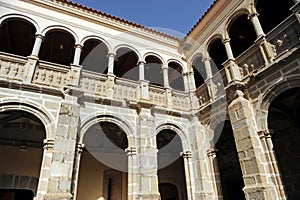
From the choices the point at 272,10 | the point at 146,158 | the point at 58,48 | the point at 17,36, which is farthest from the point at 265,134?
the point at 17,36

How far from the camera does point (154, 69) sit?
30.1 feet

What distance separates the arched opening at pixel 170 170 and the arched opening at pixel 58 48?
5288 millimetres

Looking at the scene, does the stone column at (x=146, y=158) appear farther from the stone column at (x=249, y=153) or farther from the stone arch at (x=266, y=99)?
the stone arch at (x=266, y=99)

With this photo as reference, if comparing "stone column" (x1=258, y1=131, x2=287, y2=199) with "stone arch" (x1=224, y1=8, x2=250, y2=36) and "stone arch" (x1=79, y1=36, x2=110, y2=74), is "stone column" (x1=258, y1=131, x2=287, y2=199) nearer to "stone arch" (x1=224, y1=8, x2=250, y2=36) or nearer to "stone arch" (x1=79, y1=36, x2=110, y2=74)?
"stone arch" (x1=224, y1=8, x2=250, y2=36)

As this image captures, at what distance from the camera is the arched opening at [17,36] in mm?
7074

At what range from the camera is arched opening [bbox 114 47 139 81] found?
8.58 meters

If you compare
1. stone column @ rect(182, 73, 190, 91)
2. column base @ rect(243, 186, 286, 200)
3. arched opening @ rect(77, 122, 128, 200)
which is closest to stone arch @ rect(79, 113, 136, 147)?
arched opening @ rect(77, 122, 128, 200)

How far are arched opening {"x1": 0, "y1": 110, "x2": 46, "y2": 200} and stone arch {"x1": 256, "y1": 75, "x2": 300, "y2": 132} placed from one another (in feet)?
21.1

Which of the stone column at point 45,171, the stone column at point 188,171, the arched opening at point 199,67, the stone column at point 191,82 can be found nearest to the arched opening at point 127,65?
the stone column at point 191,82

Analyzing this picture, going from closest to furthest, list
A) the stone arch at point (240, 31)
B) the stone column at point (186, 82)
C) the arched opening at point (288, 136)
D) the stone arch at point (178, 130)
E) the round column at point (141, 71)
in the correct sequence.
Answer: the arched opening at point (288, 136), the stone arch at point (178, 130), the stone arch at point (240, 31), the round column at point (141, 71), the stone column at point (186, 82)

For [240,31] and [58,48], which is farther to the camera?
[58,48]

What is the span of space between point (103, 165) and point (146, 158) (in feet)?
9.88

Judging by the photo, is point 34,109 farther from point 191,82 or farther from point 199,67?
point 199,67

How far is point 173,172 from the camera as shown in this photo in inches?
364
